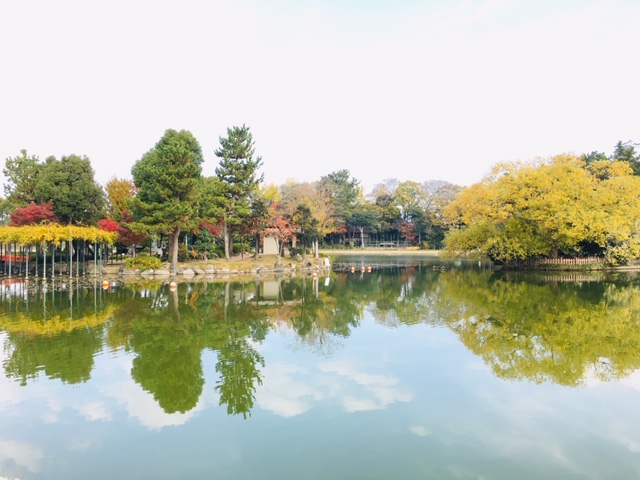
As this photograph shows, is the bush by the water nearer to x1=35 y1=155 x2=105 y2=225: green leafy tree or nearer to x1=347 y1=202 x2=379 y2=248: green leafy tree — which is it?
x1=35 y1=155 x2=105 y2=225: green leafy tree

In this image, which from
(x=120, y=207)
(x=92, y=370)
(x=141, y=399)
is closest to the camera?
(x=141, y=399)

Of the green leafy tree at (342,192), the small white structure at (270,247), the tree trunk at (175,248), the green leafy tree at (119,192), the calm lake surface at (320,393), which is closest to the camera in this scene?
the calm lake surface at (320,393)

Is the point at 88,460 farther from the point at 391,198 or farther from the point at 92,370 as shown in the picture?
the point at 391,198

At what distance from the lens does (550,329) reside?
11727 mm

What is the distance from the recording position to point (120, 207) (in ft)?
115

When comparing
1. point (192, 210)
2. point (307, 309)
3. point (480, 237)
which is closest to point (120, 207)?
point (192, 210)

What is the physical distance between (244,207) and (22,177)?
17758 mm

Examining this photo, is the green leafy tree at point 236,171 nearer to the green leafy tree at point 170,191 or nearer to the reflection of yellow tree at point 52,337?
the green leafy tree at point 170,191

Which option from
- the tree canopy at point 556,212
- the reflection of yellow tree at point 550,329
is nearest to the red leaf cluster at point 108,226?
the reflection of yellow tree at point 550,329

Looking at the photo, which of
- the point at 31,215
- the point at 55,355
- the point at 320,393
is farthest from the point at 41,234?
the point at 320,393

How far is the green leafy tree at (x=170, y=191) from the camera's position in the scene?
25.6m

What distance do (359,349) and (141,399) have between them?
493 cm

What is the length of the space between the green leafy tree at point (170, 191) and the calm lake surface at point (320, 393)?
37.5 feet

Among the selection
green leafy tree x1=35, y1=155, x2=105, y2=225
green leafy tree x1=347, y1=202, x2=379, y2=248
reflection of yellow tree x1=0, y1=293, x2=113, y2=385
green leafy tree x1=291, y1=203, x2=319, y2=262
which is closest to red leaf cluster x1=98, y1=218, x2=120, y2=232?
green leafy tree x1=35, y1=155, x2=105, y2=225
